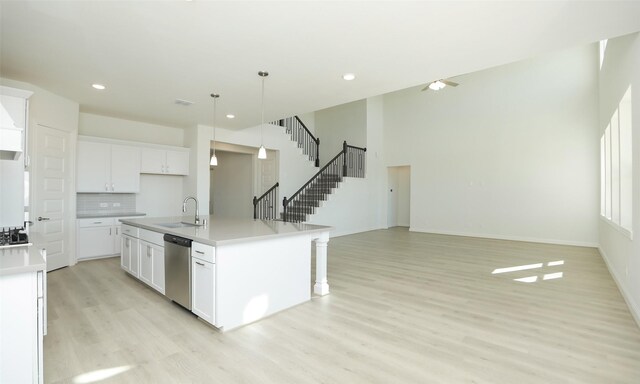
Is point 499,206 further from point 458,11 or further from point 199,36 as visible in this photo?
point 199,36

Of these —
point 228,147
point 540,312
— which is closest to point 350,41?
point 540,312

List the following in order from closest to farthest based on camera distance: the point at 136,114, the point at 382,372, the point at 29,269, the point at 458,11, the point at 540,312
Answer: the point at 29,269 < the point at 382,372 < the point at 458,11 < the point at 540,312 < the point at 136,114

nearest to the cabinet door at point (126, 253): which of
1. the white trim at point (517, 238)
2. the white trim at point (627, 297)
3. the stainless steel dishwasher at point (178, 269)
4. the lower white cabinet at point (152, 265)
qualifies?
the lower white cabinet at point (152, 265)

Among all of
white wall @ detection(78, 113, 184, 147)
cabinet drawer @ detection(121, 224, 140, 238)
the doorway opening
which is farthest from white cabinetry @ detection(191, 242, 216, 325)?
the doorway opening

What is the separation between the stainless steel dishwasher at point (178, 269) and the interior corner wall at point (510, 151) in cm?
823

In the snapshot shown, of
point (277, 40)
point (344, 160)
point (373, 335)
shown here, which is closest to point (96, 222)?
point (277, 40)

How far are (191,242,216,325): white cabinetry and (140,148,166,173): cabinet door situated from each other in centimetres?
432

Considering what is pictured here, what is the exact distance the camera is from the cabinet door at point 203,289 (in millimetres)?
2930

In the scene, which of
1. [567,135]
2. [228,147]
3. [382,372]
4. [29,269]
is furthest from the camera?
[228,147]

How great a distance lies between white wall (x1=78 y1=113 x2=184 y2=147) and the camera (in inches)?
245

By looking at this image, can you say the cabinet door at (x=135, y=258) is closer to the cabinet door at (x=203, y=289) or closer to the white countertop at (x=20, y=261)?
the cabinet door at (x=203, y=289)

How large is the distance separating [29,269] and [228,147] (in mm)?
6740

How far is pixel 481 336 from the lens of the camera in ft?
9.30

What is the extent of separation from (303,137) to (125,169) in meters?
5.49
